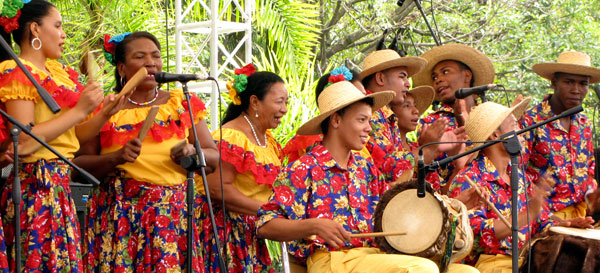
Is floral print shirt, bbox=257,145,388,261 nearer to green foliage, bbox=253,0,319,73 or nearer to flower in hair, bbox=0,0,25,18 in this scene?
flower in hair, bbox=0,0,25,18

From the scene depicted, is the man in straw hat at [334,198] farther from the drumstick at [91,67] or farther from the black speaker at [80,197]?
the black speaker at [80,197]

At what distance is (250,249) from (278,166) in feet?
1.80

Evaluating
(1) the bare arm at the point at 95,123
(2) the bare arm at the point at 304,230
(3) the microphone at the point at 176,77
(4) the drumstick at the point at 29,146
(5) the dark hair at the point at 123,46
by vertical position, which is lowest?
(2) the bare arm at the point at 304,230

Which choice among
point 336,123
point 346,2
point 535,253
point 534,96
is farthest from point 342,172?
point 346,2

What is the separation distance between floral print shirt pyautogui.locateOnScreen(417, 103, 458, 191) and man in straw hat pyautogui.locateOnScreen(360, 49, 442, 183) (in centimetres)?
26

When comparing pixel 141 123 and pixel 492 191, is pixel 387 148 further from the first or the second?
pixel 141 123

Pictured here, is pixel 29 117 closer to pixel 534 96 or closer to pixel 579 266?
pixel 579 266

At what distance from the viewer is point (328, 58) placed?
1588cm

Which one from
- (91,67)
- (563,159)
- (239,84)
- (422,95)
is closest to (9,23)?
(239,84)

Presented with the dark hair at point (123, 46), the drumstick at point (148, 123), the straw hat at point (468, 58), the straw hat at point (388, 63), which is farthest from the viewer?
the straw hat at point (468, 58)

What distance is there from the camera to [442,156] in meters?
5.43

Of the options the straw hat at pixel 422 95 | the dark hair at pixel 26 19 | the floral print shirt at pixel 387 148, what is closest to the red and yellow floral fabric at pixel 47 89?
the dark hair at pixel 26 19

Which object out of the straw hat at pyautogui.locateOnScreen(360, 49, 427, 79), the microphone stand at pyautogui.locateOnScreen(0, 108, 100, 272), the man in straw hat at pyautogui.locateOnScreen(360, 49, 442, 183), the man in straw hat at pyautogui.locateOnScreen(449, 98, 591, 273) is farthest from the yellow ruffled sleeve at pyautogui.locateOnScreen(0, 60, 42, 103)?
the straw hat at pyautogui.locateOnScreen(360, 49, 427, 79)

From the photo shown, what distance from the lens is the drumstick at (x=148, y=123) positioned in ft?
13.4
